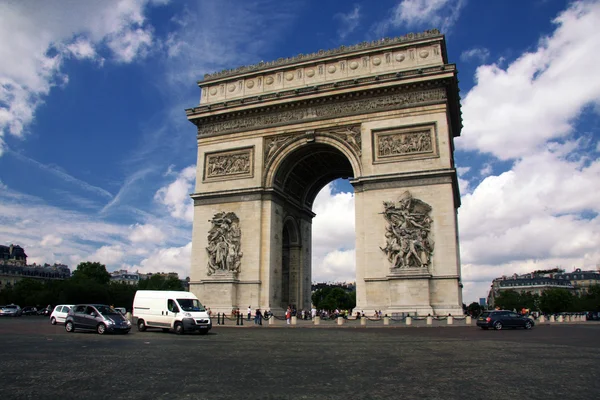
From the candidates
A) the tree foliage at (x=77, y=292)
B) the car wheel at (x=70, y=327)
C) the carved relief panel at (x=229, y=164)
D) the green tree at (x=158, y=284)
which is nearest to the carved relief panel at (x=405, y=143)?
the carved relief panel at (x=229, y=164)

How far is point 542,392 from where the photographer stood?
602cm

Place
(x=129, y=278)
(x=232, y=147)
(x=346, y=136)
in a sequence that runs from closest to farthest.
Result: (x=346, y=136), (x=232, y=147), (x=129, y=278)

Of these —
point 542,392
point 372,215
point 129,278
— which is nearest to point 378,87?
point 372,215

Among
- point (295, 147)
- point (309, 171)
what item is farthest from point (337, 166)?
point (295, 147)

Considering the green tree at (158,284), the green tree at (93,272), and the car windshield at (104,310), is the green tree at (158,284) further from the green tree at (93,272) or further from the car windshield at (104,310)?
the car windshield at (104,310)

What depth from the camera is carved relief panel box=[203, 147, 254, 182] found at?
31625 mm

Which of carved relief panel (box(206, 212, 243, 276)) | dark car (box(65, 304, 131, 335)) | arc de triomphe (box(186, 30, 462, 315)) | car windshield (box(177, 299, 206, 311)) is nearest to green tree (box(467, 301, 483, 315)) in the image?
arc de triomphe (box(186, 30, 462, 315))

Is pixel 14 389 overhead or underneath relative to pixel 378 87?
underneath

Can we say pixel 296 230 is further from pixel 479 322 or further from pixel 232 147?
pixel 479 322

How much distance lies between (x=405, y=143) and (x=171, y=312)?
1588 cm

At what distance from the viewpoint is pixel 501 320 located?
22.7m

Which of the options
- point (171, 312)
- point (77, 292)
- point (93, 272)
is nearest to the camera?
point (171, 312)

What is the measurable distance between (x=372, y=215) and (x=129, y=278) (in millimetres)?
116875

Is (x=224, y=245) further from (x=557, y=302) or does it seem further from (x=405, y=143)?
(x=557, y=302)
